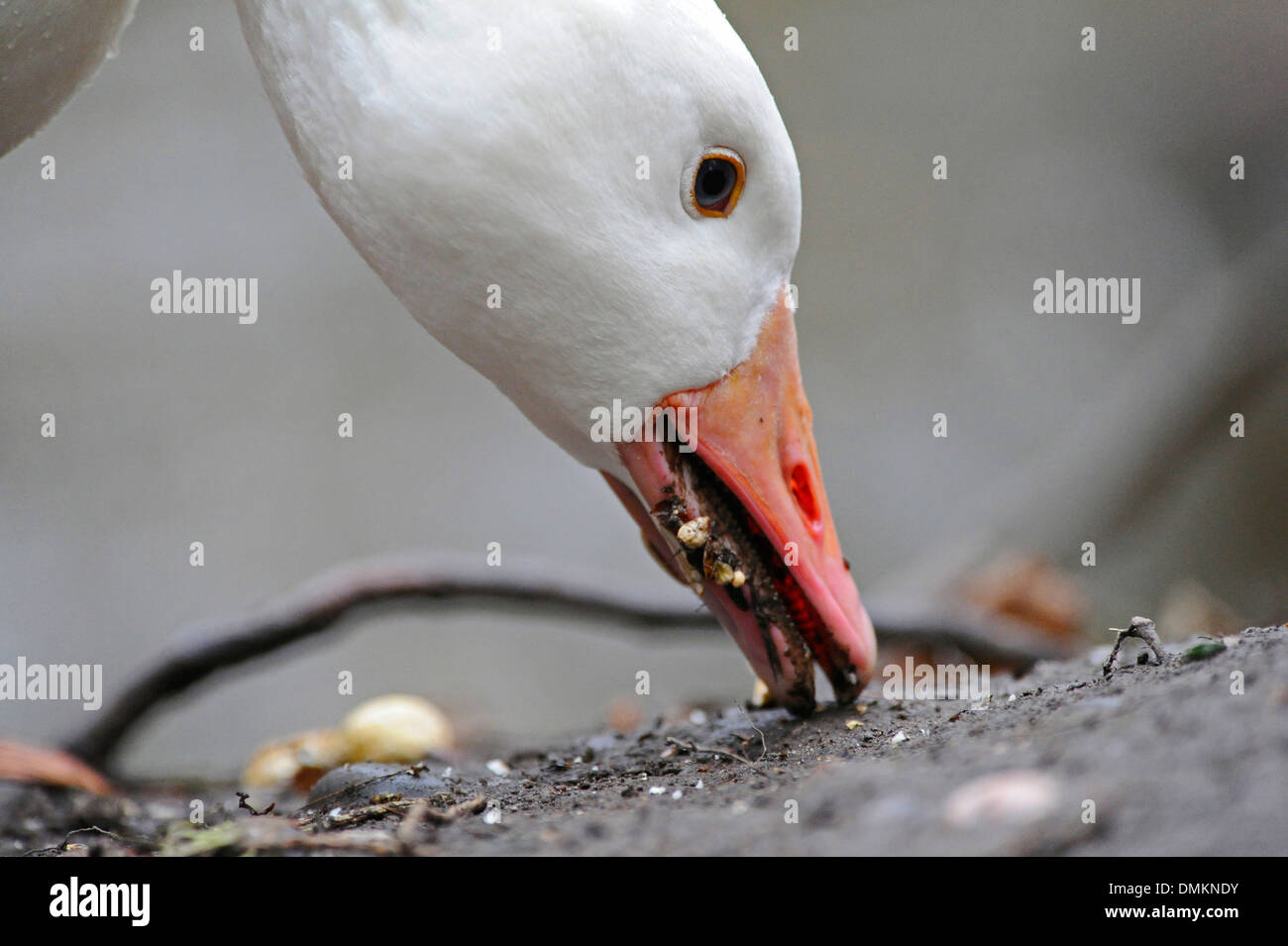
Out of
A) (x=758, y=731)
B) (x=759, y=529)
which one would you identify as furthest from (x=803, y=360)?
(x=758, y=731)

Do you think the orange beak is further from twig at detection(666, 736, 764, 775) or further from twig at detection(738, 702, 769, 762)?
twig at detection(666, 736, 764, 775)

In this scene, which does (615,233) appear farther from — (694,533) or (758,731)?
(758,731)

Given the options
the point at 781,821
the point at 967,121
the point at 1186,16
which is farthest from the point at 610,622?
the point at 1186,16

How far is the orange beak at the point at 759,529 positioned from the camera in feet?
6.92

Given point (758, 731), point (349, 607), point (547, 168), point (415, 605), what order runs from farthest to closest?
point (415, 605) → point (349, 607) → point (758, 731) → point (547, 168)

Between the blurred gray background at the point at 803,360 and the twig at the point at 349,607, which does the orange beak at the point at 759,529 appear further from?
the blurred gray background at the point at 803,360

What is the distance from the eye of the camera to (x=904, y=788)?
50.8 inches

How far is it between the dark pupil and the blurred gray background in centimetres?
333

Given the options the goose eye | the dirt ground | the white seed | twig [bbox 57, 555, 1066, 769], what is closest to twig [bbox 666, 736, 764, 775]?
the dirt ground

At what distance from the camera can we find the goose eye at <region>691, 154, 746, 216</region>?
205 centimetres

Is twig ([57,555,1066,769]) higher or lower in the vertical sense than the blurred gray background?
lower

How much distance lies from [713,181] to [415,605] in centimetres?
162

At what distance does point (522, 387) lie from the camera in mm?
2143
